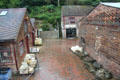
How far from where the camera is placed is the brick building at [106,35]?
847 cm

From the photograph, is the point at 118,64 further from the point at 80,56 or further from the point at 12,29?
the point at 12,29

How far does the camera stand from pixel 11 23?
1063cm

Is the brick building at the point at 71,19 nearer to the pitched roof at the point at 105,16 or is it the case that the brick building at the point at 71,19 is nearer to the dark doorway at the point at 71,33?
the dark doorway at the point at 71,33

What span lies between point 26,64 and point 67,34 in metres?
15.0

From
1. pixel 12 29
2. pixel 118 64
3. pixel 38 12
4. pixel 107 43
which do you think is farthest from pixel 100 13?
pixel 38 12

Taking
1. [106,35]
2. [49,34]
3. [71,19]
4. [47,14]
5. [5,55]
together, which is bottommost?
[5,55]

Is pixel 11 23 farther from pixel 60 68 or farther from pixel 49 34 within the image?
pixel 49 34

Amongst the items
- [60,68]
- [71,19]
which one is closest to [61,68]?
[60,68]

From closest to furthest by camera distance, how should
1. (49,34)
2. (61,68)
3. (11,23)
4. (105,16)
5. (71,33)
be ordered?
1. (105,16)
2. (11,23)
3. (61,68)
4. (49,34)
5. (71,33)

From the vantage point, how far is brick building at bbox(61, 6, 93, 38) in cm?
2373

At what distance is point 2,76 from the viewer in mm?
8625

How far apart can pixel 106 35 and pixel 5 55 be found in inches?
319

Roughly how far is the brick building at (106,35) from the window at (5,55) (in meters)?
7.52

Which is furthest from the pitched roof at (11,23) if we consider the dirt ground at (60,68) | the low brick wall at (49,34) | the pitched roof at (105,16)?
the low brick wall at (49,34)
